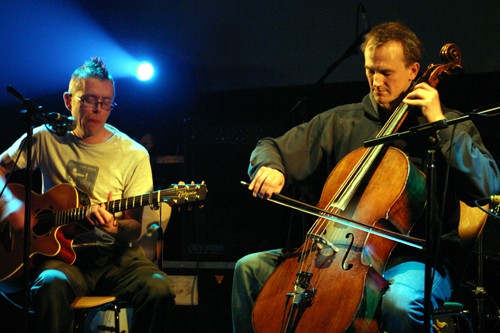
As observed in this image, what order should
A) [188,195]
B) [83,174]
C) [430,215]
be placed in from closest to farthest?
[430,215]
[188,195]
[83,174]

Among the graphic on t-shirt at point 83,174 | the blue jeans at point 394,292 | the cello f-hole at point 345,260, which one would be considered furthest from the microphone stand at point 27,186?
the cello f-hole at point 345,260

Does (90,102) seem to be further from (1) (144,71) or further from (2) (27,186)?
(1) (144,71)

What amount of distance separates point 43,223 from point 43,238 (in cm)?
11

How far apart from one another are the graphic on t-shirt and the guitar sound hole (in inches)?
9.9

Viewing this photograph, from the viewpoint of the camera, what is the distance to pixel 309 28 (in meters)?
4.66

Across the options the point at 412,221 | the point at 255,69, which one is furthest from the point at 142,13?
the point at 412,221

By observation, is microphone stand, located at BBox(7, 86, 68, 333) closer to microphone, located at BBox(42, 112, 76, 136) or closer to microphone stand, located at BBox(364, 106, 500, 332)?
microphone, located at BBox(42, 112, 76, 136)

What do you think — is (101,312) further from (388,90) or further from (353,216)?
(388,90)

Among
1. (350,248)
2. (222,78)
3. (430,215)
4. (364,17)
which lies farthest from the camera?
(222,78)

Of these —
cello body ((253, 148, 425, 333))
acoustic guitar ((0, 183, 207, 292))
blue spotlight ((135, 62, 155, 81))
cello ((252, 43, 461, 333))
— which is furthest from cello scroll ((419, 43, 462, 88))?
blue spotlight ((135, 62, 155, 81))

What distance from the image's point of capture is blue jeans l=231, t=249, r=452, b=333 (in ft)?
6.31

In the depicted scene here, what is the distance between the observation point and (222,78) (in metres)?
4.81

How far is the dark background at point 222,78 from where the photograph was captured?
3635mm

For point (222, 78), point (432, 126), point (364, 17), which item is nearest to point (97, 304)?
point (432, 126)
